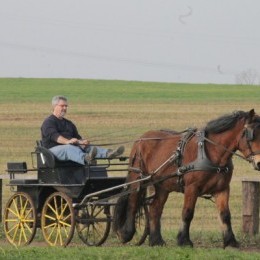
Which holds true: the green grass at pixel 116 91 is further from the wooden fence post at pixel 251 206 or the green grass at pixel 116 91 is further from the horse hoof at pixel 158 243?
the horse hoof at pixel 158 243

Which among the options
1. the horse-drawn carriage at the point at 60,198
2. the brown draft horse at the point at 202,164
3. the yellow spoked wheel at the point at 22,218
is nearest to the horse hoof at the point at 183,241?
the brown draft horse at the point at 202,164

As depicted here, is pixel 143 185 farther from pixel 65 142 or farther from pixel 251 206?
pixel 251 206

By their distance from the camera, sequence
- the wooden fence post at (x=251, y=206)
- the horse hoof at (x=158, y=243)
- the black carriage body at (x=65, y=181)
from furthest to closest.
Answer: the wooden fence post at (x=251, y=206) → the black carriage body at (x=65, y=181) → the horse hoof at (x=158, y=243)

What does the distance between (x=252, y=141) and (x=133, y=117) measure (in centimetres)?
2836

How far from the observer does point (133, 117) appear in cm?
4153

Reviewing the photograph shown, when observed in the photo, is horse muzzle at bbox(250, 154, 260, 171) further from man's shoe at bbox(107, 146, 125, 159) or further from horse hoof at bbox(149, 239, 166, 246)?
man's shoe at bbox(107, 146, 125, 159)

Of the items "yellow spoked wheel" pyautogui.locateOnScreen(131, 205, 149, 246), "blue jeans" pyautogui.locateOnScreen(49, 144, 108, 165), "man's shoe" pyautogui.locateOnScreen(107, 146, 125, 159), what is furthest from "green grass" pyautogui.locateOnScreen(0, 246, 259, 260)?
"yellow spoked wheel" pyautogui.locateOnScreen(131, 205, 149, 246)

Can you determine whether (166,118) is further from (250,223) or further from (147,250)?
(147,250)

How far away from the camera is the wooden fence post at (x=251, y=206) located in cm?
1532

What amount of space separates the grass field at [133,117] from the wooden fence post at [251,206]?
19 cm

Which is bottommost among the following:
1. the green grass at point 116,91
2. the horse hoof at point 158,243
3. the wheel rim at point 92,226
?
the horse hoof at point 158,243

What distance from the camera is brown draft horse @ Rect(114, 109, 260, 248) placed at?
Answer: 13312 millimetres

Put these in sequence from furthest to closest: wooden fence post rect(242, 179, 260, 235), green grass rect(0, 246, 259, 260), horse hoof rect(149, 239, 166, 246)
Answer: wooden fence post rect(242, 179, 260, 235)
horse hoof rect(149, 239, 166, 246)
green grass rect(0, 246, 259, 260)

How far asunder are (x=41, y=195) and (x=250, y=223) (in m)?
2.88
